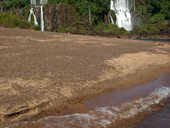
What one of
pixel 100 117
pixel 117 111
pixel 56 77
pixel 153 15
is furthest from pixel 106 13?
pixel 100 117

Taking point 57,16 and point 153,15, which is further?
point 153,15

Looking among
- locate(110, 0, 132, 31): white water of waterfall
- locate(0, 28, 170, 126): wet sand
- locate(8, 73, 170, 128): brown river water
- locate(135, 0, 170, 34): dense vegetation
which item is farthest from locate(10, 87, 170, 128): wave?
locate(110, 0, 132, 31): white water of waterfall

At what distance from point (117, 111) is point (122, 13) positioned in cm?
8734

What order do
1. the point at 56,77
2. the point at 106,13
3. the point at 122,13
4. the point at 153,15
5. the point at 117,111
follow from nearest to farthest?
the point at 117,111
the point at 56,77
the point at 122,13
the point at 106,13
the point at 153,15

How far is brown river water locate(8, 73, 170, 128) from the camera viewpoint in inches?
340

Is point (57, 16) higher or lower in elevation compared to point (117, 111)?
higher

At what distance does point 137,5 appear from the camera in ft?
348

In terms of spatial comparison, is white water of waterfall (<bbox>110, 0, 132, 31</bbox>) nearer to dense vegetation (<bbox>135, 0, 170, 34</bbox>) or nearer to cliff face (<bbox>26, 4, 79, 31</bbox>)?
dense vegetation (<bbox>135, 0, 170, 34</bbox>)

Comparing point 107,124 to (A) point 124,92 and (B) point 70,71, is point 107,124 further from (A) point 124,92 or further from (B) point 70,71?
(B) point 70,71

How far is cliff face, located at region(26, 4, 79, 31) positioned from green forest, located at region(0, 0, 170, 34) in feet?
10.7

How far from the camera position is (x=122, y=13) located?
9562 cm

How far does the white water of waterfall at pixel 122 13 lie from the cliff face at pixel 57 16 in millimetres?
12170

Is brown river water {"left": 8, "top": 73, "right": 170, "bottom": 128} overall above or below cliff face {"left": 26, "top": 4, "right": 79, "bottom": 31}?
below

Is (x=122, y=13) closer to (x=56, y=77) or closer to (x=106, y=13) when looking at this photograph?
(x=106, y=13)
